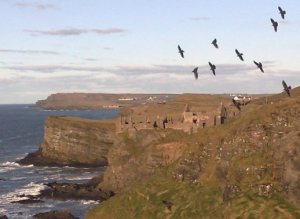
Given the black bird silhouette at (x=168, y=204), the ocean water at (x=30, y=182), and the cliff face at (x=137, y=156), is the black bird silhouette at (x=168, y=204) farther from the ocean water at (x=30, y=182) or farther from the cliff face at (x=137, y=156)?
the ocean water at (x=30, y=182)

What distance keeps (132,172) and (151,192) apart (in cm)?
2732

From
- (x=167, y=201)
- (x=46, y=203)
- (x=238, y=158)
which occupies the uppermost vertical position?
(x=238, y=158)

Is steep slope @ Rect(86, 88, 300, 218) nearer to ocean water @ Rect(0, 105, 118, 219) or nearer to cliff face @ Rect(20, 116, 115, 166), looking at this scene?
ocean water @ Rect(0, 105, 118, 219)

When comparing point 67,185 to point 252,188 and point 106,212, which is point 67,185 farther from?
point 252,188

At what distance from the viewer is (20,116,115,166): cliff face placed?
149 meters

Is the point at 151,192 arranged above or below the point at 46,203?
above

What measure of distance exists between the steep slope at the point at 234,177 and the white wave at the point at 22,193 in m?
35.4

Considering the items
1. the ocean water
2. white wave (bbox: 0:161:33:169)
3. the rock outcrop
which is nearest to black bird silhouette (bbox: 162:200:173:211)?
the rock outcrop

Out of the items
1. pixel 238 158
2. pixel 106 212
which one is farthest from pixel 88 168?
pixel 238 158

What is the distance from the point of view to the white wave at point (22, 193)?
101688mm

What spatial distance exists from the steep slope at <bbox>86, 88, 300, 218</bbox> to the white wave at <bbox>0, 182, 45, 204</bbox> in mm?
35384

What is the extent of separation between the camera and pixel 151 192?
6894 cm

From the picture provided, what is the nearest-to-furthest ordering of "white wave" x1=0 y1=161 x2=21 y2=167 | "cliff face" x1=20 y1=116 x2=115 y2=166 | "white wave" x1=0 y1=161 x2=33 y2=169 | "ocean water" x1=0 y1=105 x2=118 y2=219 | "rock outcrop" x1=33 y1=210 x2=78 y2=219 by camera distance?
"rock outcrop" x1=33 y1=210 x2=78 y2=219 → "ocean water" x1=0 y1=105 x2=118 y2=219 → "white wave" x1=0 y1=161 x2=33 y2=169 → "white wave" x1=0 y1=161 x2=21 y2=167 → "cliff face" x1=20 y1=116 x2=115 y2=166

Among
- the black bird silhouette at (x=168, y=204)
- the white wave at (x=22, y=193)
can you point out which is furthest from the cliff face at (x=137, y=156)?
the black bird silhouette at (x=168, y=204)
